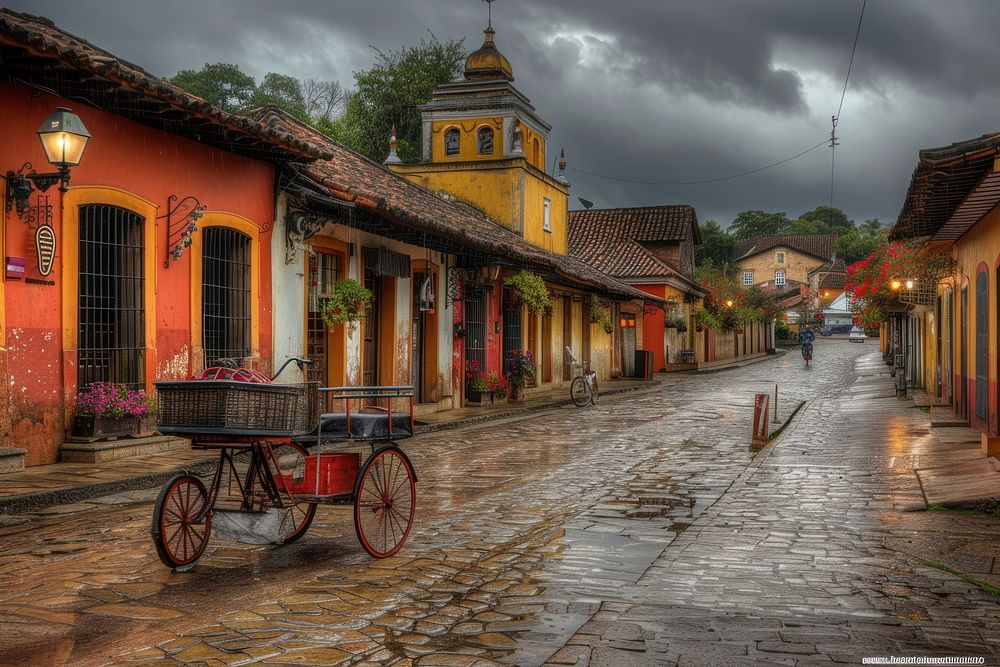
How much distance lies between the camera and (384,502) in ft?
20.9

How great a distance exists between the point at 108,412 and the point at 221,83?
1866 inches

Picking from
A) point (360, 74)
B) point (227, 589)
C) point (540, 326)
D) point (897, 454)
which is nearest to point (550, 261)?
point (540, 326)

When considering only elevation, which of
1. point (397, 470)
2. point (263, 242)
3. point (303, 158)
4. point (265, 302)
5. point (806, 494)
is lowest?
point (806, 494)

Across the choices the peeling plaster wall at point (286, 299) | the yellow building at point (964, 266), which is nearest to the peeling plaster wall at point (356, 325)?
the peeling plaster wall at point (286, 299)

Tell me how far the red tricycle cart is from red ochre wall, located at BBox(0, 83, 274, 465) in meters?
4.05

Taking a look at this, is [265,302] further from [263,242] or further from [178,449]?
[178,449]

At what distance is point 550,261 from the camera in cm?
2144

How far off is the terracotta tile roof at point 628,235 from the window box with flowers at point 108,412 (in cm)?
3027

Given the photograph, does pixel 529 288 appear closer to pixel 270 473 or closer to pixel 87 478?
pixel 87 478

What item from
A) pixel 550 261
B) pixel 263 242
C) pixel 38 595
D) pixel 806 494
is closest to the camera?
pixel 38 595

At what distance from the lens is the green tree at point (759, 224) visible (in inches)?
4382

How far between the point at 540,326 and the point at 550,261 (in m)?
4.82

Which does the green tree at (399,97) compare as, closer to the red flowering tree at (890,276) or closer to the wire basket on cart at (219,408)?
the red flowering tree at (890,276)

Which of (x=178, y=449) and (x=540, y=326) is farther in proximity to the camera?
(x=540, y=326)
